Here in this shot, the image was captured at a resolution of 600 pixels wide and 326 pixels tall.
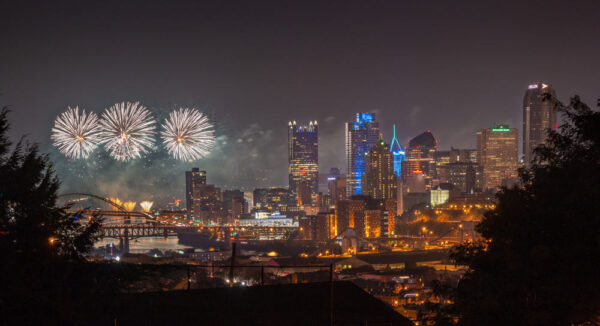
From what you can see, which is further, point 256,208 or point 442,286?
point 256,208

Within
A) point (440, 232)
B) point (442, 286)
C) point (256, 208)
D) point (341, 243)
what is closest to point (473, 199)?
point (440, 232)

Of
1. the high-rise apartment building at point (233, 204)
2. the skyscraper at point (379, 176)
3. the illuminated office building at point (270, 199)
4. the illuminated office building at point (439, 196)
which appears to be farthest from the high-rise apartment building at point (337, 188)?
the illuminated office building at point (439, 196)

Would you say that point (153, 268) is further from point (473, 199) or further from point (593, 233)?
point (473, 199)

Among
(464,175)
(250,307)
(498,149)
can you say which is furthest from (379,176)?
(250,307)

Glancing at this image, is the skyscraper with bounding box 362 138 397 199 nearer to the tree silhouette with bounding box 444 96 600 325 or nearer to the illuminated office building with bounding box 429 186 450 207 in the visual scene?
the illuminated office building with bounding box 429 186 450 207

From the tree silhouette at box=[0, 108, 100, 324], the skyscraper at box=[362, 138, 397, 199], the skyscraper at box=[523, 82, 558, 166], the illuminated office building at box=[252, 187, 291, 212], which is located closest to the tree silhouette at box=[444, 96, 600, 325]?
the tree silhouette at box=[0, 108, 100, 324]

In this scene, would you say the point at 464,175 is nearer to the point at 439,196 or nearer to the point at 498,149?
the point at 439,196
